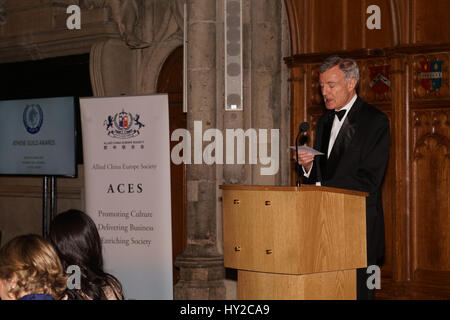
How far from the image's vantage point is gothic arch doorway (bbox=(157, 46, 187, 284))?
24.5ft

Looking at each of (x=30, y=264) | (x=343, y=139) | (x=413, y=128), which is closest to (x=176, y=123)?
(x=413, y=128)

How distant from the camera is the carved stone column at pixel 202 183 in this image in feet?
20.0

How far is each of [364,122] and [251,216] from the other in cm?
77

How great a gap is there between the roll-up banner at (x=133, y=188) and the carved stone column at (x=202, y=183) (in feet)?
0.90

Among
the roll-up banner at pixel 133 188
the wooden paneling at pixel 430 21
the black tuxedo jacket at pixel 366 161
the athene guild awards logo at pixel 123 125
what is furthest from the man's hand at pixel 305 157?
the athene guild awards logo at pixel 123 125

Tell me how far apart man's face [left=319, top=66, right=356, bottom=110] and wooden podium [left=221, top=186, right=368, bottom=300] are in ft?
1.75

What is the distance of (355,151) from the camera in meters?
3.73

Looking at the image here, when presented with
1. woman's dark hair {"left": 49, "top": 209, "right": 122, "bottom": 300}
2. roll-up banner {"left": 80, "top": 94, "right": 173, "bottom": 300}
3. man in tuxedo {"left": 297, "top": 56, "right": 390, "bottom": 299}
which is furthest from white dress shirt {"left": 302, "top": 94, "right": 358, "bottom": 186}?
roll-up banner {"left": 80, "top": 94, "right": 173, "bottom": 300}

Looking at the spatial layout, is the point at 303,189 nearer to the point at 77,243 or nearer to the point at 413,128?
the point at 77,243

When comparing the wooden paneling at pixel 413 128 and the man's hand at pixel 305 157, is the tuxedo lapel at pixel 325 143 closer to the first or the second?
the man's hand at pixel 305 157

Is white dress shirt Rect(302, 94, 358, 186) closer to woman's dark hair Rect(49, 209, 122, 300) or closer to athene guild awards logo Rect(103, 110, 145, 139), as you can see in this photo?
woman's dark hair Rect(49, 209, 122, 300)

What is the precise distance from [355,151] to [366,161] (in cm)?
8
